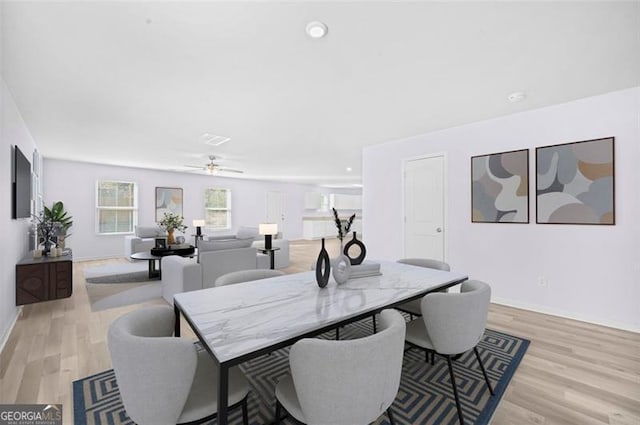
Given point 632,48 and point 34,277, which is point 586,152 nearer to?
point 632,48

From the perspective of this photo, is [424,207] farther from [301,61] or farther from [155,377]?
[155,377]

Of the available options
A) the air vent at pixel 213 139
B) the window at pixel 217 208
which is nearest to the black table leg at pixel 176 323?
the air vent at pixel 213 139

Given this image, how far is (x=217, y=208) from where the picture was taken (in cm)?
930

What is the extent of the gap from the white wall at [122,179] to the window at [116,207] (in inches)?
4.6

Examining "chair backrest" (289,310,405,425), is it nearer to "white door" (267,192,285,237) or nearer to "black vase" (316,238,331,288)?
"black vase" (316,238,331,288)

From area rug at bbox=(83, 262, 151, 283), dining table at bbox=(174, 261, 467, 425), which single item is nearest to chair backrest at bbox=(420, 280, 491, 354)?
dining table at bbox=(174, 261, 467, 425)

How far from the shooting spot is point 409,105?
3.25 m

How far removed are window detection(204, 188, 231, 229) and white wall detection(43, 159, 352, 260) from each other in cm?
15

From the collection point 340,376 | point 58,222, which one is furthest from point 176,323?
point 58,222

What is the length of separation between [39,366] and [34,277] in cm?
178

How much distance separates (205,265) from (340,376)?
3021mm

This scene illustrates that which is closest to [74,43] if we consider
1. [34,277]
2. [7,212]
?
[7,212]

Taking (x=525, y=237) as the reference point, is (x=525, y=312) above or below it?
below

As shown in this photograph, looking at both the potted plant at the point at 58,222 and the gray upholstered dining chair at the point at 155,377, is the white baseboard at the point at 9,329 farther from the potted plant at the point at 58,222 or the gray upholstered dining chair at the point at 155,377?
the gray upholstered dining chair at the point at 155,377
